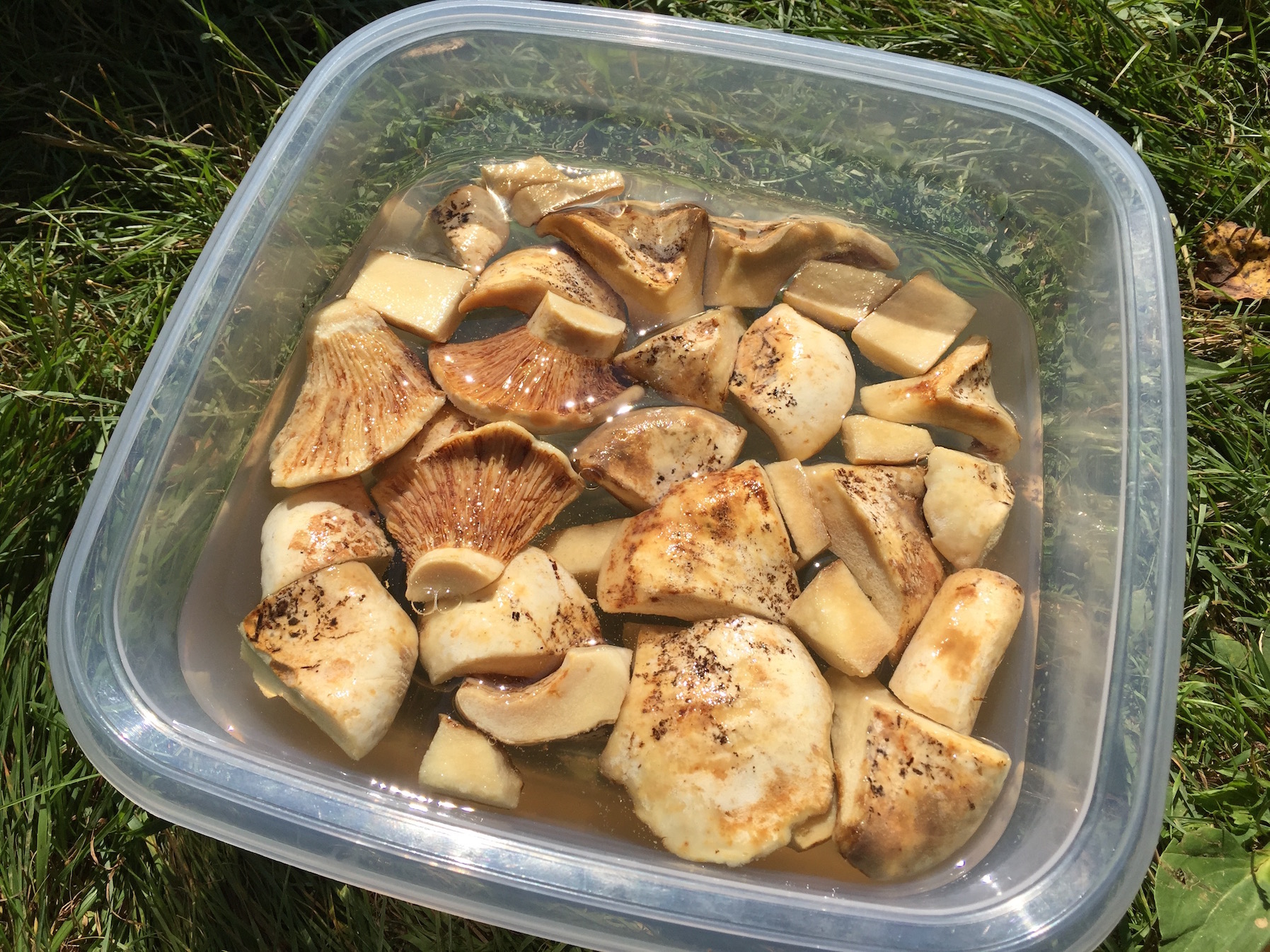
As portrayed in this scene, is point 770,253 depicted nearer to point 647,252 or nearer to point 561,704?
point 647,252

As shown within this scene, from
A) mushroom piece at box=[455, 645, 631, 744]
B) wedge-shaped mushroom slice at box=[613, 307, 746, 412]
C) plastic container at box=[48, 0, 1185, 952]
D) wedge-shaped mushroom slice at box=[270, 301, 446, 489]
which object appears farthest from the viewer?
wedge-shaped mushroom slice at box=[613, 307, 746, 412]

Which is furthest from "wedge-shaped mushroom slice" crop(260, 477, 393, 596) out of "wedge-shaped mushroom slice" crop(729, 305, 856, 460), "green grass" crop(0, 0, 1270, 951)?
"wedge-shaped mushroom slice" crop(729, 305, 856, 460)

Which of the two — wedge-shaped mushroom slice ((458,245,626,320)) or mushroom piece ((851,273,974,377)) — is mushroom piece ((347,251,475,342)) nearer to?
wedge-shaped mushroom slice ((458,245,626,320))

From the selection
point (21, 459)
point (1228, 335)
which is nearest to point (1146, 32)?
point (1228, 335)

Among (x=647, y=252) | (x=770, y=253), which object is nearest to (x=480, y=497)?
(x=647, y=252)

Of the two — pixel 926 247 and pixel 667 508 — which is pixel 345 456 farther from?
pixel 926 247
